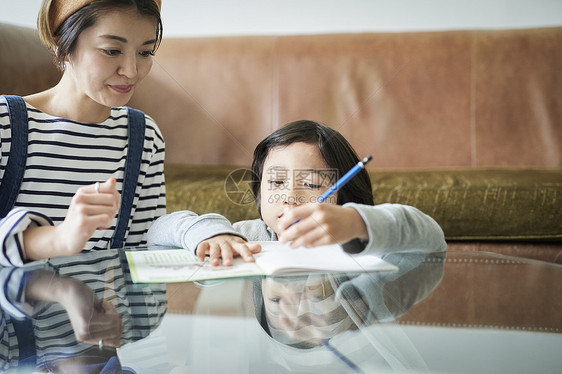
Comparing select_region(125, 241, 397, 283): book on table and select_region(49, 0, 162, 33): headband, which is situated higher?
select_region(49, 0, 162, 33): headband

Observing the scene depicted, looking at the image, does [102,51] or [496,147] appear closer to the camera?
[102,51]

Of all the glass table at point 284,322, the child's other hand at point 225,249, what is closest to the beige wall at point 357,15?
the child's other hand at point 225,249

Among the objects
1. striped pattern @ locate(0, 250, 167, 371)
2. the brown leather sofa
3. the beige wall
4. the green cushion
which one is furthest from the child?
the beige wall

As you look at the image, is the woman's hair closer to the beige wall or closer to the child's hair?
the child's hair

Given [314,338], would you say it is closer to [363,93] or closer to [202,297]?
[202,297]

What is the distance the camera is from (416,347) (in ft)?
1.28

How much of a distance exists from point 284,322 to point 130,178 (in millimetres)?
562

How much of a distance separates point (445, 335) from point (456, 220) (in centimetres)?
85

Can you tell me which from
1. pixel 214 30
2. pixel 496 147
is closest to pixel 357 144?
pixel 496 147

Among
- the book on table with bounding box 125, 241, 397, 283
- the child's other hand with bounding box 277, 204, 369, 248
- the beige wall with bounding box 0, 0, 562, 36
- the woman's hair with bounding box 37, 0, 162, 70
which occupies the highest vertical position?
the beige wall with bounding box 0, 0, 562, 36

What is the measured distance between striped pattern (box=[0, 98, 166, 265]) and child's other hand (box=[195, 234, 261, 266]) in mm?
259

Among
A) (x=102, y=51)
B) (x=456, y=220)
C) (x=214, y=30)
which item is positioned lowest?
(x=456, y=220)

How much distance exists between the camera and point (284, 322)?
1.45 feet

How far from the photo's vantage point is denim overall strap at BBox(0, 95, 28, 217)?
81cm
